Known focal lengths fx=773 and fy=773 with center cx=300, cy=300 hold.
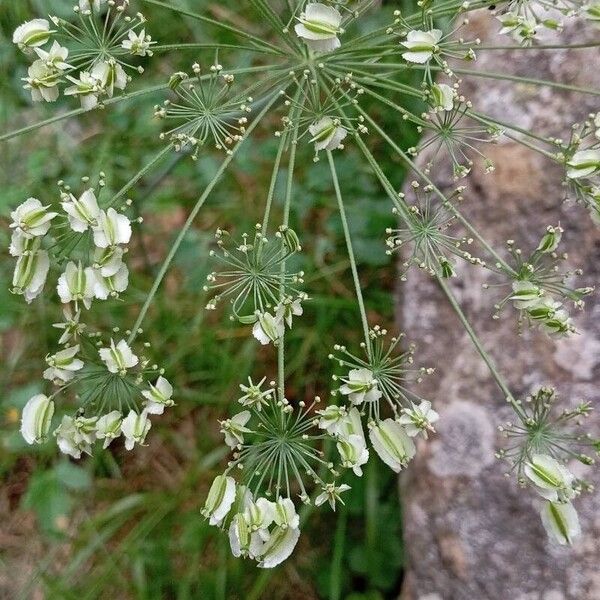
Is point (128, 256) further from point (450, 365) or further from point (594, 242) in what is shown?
point (594, 242)

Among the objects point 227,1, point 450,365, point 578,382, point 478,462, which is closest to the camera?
point 578,382

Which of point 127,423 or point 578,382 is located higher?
point 127,423

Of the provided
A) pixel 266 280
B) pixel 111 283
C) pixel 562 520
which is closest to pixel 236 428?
pixel 266 280

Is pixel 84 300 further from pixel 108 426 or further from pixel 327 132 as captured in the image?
pixel 327 132

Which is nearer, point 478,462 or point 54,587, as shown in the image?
point 478,462

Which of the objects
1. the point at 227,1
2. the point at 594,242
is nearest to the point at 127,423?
the point at 594,242

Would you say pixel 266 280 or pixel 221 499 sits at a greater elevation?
pixel 266 280
